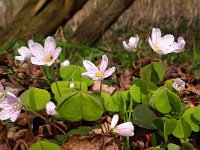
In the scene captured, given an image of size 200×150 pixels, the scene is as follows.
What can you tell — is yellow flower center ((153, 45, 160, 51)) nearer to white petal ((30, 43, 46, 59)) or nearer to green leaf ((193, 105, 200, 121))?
green leaf ((193, 105, 200, 121))

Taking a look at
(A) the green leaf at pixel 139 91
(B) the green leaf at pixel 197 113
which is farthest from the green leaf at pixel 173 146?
(A) the green leaf at pixel 139 91

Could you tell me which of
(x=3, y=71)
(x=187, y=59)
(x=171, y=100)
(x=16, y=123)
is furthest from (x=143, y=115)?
(x=187, y=59)

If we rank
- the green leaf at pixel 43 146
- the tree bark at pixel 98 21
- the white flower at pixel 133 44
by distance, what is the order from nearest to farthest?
the green leaf at pixel 43 146 → the white flower at pixel 133 44 → the tree bark at pixel 98 21

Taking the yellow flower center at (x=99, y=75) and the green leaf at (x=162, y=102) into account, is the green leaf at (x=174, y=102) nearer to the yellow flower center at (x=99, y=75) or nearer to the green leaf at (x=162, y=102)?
the green leaf at (x=162, y=102)

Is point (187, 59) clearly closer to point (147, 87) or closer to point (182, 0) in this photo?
point (147, 87)

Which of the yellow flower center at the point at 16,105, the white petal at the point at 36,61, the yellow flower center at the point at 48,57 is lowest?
the yellow flower center at the point at 16,105

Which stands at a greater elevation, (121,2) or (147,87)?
(121,2)

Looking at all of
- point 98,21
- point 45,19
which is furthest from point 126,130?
point 45,19
